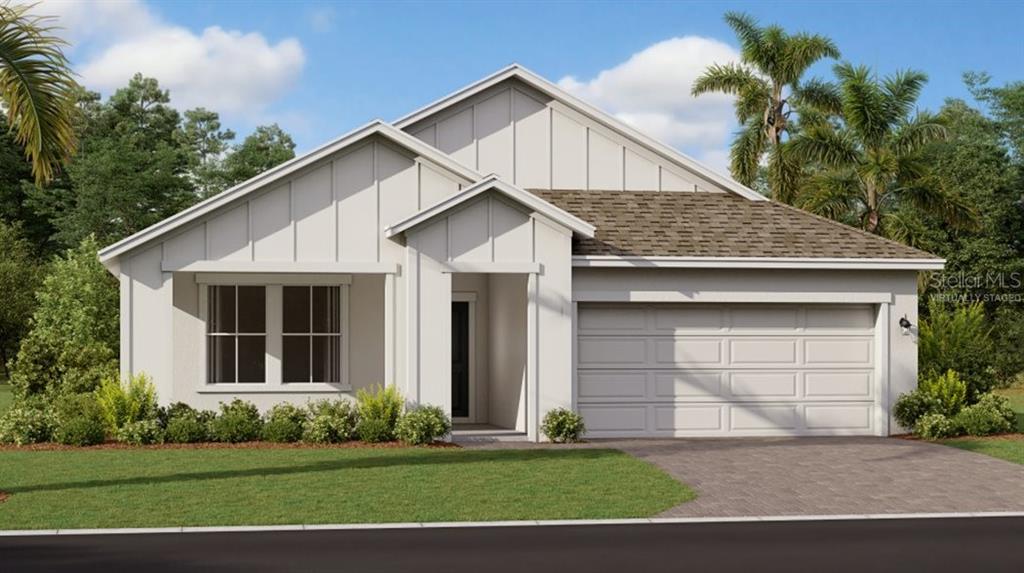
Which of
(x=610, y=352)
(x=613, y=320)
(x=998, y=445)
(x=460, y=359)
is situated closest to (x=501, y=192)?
(x=613, y=320)

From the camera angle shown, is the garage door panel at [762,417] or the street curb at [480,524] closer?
the street curb at [480,524]

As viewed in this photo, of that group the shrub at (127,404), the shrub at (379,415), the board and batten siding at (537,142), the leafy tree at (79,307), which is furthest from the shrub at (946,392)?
the leafy tree at (79,307)

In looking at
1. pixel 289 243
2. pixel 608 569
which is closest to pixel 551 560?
pixel 608 569

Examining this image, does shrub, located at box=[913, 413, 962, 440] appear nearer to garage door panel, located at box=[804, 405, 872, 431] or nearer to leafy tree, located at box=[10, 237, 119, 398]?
garage door panel, located at box=[804, 405, 872, 431]

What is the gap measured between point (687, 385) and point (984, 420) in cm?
513

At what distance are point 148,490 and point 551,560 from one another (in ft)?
19.7

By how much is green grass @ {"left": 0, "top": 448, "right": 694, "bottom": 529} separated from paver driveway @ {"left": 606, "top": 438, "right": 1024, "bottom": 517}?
648mm

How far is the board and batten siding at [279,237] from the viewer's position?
20.8 meters

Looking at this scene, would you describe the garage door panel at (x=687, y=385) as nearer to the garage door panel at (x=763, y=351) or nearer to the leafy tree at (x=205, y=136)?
the garage door panel at (x=763, y=351)

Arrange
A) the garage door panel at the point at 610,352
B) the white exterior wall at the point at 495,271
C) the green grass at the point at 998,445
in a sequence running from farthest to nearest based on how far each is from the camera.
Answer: the garage door panel at the point at 610,352 → the white exterior wall at the point at 495,271 → the green grass at the point at 998,445

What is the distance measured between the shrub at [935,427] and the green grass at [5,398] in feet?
66.2

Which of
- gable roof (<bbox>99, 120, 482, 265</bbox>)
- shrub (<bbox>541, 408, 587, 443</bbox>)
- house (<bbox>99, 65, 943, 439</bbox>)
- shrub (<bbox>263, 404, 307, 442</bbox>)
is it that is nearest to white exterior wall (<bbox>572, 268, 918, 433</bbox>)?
house (<bbox>99, 65, 943, 439</bbox>)

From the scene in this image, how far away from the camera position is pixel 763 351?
72.0 feet

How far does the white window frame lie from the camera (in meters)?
21.6
